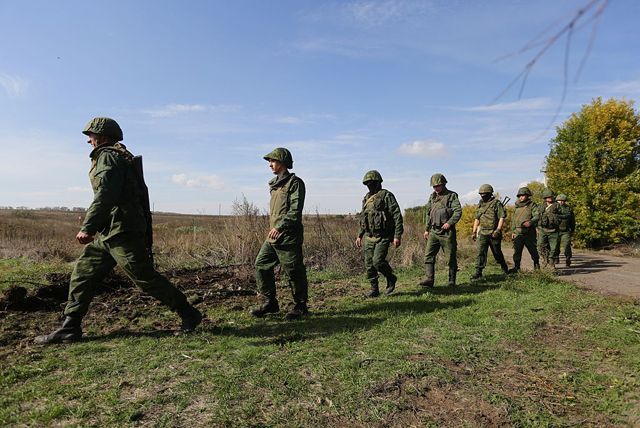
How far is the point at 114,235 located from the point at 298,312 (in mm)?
2401

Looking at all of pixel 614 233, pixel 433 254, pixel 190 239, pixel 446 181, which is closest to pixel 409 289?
pixel 433 254

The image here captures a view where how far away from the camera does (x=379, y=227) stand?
6.66 m

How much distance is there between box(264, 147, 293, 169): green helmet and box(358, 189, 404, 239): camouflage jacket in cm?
197

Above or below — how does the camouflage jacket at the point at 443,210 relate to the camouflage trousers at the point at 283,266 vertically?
above

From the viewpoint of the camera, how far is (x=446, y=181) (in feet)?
25.2

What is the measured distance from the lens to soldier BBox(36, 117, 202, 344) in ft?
13.4

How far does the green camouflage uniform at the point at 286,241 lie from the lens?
16.8 feet

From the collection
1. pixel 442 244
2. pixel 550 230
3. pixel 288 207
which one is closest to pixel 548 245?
pixel 550 230

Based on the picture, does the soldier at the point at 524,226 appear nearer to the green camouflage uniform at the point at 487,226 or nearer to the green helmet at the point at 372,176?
the green camouflage uniform at the point at 487,226

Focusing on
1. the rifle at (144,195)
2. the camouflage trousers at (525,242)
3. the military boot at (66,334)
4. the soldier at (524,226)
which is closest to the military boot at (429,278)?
the soldier at (524,226)

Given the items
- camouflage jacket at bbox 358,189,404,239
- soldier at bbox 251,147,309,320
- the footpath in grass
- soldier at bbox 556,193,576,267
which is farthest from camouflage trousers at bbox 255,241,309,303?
soldier at bbox 556,193,576,267

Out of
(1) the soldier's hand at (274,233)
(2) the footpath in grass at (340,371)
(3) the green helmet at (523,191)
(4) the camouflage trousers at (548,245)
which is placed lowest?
(2) the footpath in grass at (340,371)

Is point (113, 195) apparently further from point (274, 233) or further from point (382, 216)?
point (382, 216)

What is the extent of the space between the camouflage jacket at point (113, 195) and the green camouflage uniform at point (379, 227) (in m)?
3.60
